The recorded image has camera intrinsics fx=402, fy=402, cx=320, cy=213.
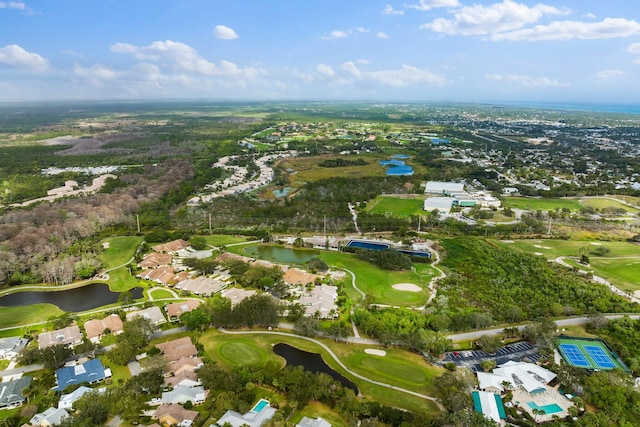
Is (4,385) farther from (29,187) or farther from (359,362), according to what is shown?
(29,187)

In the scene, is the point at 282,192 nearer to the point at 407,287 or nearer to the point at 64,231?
the point at 64,231

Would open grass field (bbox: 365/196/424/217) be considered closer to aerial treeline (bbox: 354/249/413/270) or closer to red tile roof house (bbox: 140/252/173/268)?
aerial treeline (bbox: 354/249/413/270)

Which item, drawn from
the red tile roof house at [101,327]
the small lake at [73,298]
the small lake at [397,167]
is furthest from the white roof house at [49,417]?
the small lake at [397,167]

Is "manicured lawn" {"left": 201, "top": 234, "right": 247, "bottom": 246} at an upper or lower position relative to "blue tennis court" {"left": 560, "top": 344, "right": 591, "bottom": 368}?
upper

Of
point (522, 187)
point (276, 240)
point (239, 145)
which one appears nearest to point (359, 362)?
point (276, 240)

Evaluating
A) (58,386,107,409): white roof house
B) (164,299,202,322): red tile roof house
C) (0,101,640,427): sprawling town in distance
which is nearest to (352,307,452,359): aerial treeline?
(0,101,640,427): sprawling town in distance

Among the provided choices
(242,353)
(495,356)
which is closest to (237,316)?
(242,353)
